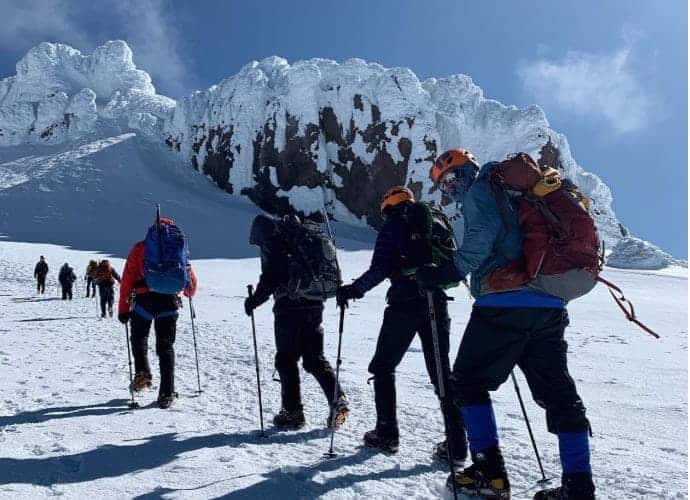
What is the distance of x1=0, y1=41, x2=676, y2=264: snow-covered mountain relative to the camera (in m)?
63.1

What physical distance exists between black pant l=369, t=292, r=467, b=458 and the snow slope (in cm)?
30

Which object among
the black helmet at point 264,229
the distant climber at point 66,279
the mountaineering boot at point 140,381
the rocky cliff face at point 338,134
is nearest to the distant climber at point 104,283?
the distant climber at point 66,279

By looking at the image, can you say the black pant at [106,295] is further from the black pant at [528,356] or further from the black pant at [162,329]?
the black pant at [528,356]

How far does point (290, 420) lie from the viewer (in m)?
3.84

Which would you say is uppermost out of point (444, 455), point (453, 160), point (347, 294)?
point (453, 160)

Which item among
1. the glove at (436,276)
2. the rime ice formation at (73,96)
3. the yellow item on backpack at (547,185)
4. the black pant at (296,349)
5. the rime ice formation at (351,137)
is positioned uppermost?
the rime ice formation at (73,96)

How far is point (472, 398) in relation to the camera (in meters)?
2.68

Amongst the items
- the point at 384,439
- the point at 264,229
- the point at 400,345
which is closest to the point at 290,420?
the point at 384,439

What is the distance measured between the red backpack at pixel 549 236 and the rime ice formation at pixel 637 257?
50.8m

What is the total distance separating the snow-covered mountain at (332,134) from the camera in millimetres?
63125

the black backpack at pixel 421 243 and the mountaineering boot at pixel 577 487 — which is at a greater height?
the black backpack at pixel 421 243

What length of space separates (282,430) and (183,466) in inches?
37.5

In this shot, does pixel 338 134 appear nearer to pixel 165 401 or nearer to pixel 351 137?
pixel 351 137

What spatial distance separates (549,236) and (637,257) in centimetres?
5339
